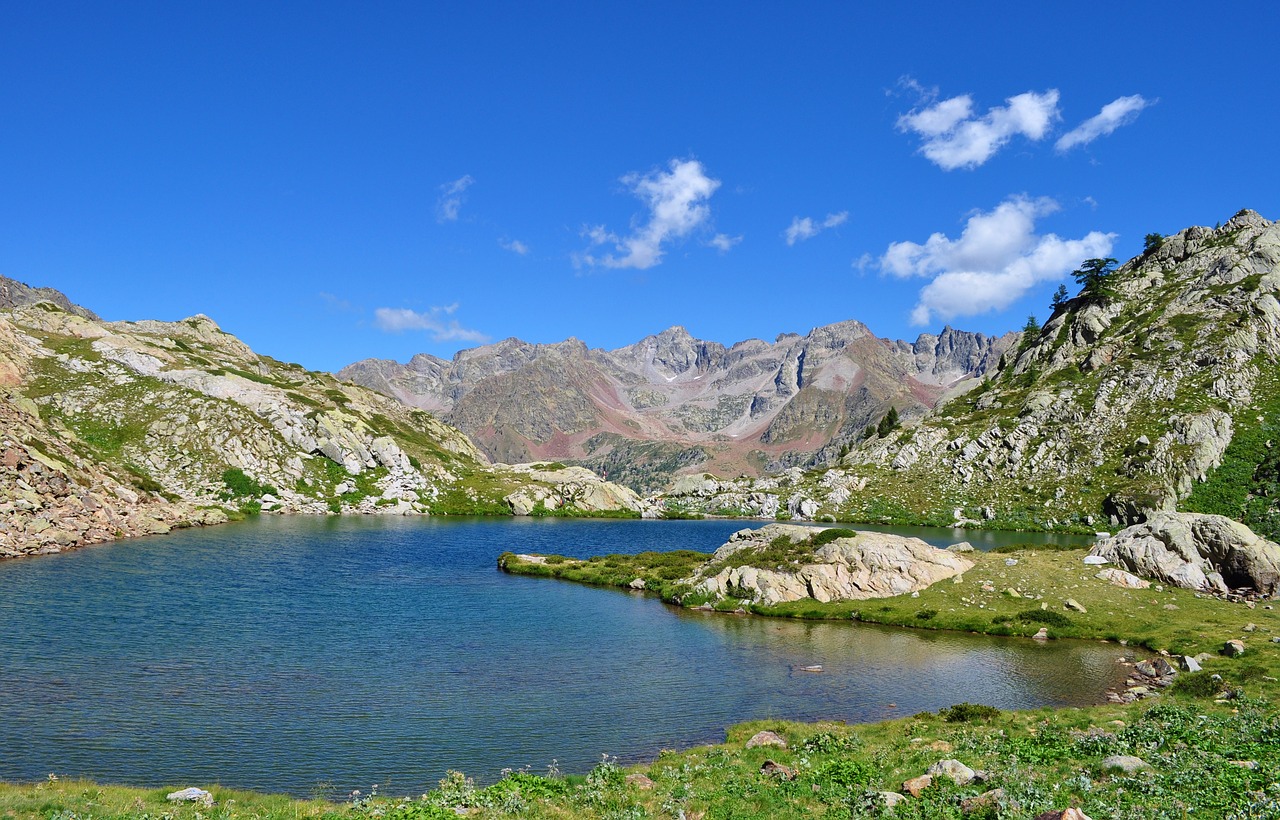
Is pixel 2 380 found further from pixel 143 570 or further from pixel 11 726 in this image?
pixel 11 726

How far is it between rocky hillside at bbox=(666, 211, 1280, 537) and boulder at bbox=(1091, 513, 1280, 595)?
65.0 meters

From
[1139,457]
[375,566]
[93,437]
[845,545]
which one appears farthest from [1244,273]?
[93,437]

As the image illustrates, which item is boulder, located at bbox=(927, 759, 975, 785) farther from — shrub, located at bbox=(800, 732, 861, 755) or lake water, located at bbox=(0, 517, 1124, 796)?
lake water, located at bbox=(0, 517, 1124, 796)

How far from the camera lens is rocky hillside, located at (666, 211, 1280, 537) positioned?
13275cm

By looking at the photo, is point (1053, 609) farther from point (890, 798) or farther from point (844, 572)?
point (890, 798)

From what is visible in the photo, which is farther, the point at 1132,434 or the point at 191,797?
the point at 1132,434

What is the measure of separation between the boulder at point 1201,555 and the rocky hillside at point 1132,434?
65.0 meters

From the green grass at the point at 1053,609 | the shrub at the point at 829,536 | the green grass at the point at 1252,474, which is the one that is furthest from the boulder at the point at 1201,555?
the green grass at the point at 1252,474

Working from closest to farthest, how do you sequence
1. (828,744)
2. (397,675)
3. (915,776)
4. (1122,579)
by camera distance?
(915,776) < (828,744) < (397,675) < (1122,579)

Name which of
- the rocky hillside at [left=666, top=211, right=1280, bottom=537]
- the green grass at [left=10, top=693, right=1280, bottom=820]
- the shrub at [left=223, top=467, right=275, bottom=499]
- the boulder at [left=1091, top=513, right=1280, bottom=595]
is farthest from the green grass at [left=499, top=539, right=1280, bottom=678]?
the shrub at [left=223, top=467, right=275, bottom=499]

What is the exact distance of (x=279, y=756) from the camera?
28141 millimetres

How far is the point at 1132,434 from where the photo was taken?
15225 cm

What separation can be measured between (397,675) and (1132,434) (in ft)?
551

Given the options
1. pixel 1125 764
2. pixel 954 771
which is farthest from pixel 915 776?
pixel 1125 764
